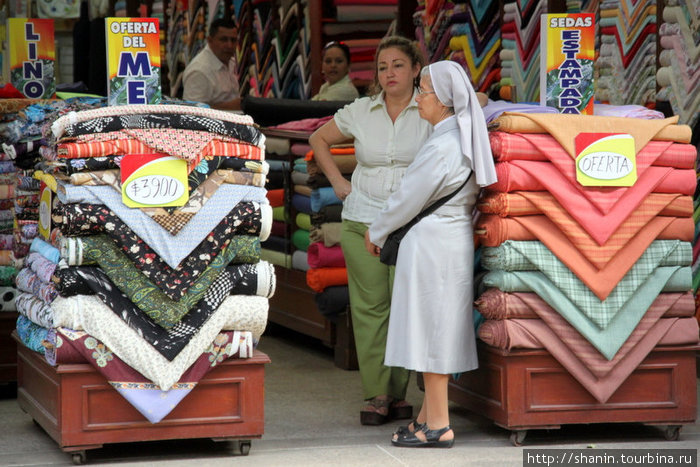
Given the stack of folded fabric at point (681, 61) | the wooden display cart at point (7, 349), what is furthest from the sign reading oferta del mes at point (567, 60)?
the wooden display cart at point (7, 349)

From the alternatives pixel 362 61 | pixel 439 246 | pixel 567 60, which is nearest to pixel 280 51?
pixel 362 61

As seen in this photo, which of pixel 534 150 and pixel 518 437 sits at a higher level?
pixel 534 150

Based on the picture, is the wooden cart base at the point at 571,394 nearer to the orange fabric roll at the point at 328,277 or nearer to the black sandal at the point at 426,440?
the black sandal at the point at 426,440

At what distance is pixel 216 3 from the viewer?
11711 mm

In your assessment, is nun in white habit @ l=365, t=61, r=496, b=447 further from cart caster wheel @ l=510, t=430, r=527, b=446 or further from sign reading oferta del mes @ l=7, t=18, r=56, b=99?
sign reading oferta del mes @ l=7, t=18, r=56, b=99

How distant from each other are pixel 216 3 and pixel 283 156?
5.10m

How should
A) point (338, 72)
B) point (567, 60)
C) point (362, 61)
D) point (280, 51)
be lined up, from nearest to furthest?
point (567, 60), point (338, 72), point (362, 61), point (280, 51)

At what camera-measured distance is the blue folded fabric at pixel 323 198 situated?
20.6ft

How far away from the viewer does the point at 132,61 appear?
4.64m

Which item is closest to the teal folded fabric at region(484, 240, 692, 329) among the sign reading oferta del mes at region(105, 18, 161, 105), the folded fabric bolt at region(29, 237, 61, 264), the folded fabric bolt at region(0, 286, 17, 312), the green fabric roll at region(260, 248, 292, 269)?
the sign reading oferta del mes at region(105, 18, 161, 105)

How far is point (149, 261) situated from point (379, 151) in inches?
49.0

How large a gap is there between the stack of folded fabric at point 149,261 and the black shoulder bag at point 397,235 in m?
0.54

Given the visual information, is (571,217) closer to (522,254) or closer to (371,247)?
(522,254)

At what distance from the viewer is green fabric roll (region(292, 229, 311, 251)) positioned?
6.77 m
